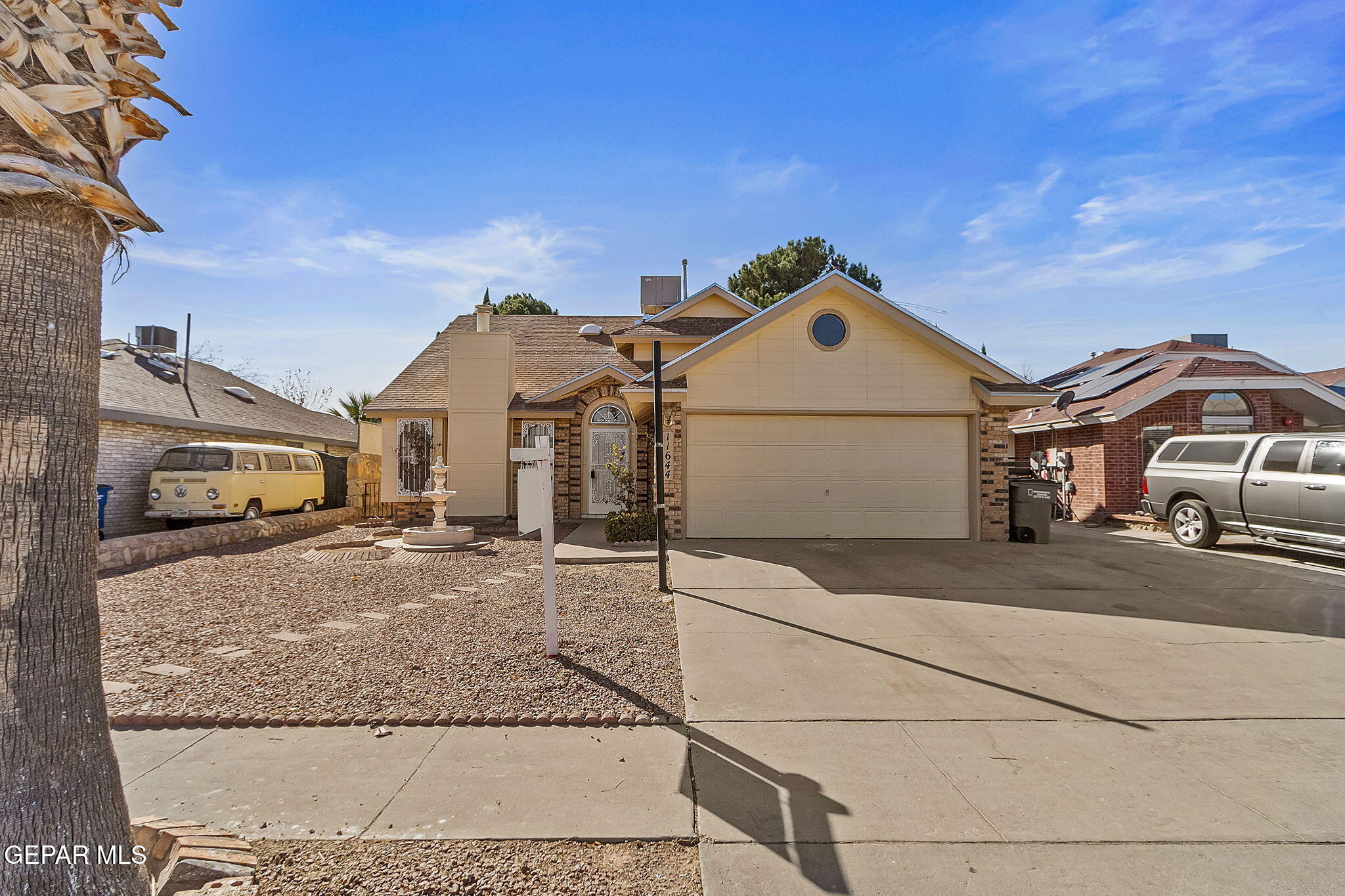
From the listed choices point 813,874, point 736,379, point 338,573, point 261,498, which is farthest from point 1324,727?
point 261,498

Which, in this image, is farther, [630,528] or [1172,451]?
[1172,451]

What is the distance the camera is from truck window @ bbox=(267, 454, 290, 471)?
15.0 m

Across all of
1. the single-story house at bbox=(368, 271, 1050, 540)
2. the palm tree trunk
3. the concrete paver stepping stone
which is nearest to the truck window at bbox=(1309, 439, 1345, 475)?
the single-story house at bbox=(368, 271, 1050, 540)

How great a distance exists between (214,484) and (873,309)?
13607 mm

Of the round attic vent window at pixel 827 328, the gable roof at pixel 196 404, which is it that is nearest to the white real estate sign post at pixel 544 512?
the round attic vent window at pixel 827 328

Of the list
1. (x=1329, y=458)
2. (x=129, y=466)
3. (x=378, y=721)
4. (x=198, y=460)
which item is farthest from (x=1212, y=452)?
(x=129, y=466)

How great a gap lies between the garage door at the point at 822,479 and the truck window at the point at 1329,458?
4.65 metres

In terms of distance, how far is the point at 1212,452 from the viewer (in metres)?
10.9

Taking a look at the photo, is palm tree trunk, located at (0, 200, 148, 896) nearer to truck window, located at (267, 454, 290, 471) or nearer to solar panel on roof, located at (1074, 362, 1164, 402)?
truck window, located at (267, 454, 290, 471)

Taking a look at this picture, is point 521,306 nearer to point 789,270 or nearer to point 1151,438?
point 789,270

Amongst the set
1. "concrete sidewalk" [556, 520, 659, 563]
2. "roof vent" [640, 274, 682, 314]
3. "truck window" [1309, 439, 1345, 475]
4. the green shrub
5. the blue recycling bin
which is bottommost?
"concrete sidewalk" [556, 520, 659, 563]

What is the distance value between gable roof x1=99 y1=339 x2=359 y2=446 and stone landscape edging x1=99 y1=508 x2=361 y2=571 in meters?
2.73

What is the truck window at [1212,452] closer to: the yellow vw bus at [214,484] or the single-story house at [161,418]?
the yellow vw bus at [214,484]

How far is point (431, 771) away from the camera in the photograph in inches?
138
